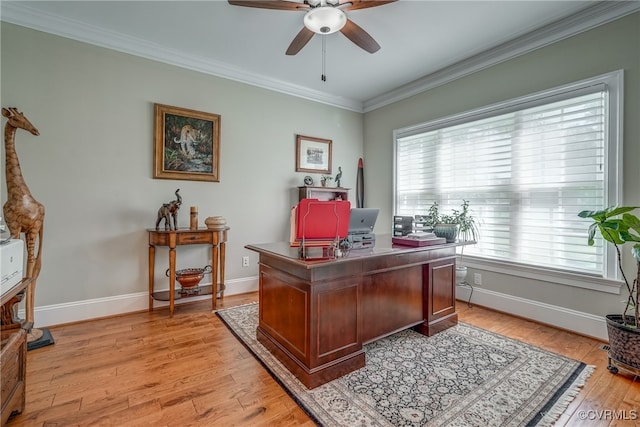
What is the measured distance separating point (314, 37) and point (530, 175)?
261cm

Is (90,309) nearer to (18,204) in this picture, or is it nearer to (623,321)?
(18,204)

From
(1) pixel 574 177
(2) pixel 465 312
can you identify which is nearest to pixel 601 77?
(1) pixel 574 177

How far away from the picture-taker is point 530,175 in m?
2.95

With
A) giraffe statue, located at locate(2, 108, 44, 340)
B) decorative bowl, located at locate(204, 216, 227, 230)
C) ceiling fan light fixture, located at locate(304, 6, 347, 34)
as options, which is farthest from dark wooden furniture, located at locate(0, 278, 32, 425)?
ceiling fan light fixture, located at locate(304, 6, 347, 34)

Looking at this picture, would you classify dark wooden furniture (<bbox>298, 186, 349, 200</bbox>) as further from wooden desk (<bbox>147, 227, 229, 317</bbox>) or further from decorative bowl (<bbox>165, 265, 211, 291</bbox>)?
decorative bowl (<bbox>165, 265, 211, 291</bbox>)

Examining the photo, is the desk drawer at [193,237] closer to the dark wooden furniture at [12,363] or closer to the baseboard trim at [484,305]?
the baseboard trim at [484,305]

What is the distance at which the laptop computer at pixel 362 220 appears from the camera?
2250mm

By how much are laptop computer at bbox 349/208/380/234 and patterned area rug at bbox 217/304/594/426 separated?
0.94 m

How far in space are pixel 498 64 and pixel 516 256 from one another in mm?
2097

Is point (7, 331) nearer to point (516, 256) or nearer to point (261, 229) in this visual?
point (261, 229)

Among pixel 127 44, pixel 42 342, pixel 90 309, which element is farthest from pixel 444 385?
pixel 127 44

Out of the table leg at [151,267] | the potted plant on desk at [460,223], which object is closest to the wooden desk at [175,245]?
the table leg at [151,267]

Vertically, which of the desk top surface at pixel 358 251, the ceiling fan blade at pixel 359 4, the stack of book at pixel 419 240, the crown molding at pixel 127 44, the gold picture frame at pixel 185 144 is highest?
the crown molding at pixel 127 44

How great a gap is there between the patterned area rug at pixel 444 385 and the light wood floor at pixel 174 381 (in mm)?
88
